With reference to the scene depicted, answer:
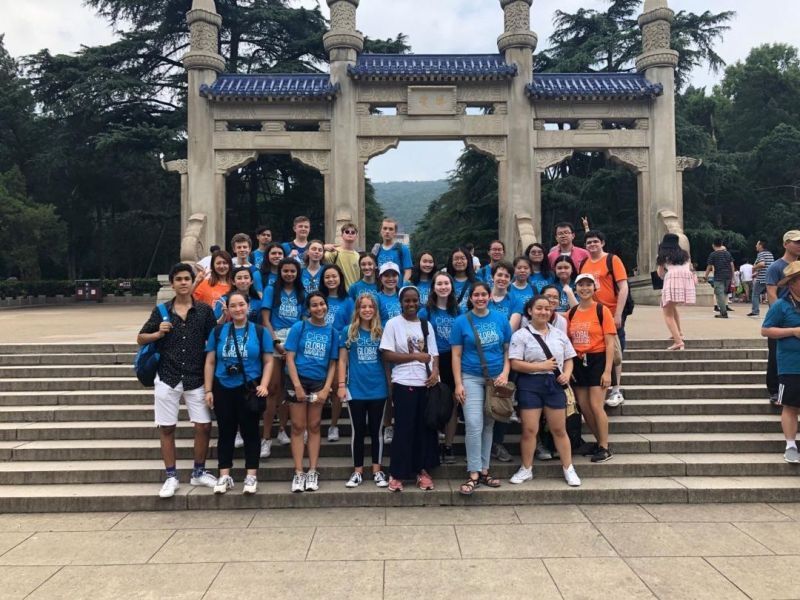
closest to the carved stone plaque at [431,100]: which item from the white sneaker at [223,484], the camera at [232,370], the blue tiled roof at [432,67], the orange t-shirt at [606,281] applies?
the blue tiled roof at [432,67]

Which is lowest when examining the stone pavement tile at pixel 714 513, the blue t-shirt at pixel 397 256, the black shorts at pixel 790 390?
the stone pavement tile at pixel 714 513

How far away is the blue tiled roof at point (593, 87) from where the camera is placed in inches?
562

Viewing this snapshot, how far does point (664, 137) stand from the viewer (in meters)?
14.7

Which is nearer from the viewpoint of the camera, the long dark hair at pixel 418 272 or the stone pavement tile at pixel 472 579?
the stone pavement tile at pixel 472 579

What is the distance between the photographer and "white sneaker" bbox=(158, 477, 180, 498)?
14.7 feet

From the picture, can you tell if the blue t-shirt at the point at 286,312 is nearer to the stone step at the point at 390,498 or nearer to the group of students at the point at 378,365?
the group of students at the point at 378,365

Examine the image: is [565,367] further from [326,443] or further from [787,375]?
[326,443]

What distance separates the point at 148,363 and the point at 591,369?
146 inches

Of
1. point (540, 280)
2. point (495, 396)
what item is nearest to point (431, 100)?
point (540, 280)

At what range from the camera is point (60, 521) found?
14.3 ft

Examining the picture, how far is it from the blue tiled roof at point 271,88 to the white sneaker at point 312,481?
11807 mm

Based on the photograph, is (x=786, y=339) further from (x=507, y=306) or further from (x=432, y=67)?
(x=432, y=67)

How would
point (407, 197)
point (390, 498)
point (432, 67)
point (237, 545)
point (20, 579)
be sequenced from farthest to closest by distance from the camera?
point (407, 197)
point (432, 67)
point (390, 498)
point (237, 545)
point (20, 579)

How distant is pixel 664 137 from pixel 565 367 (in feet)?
41.1
